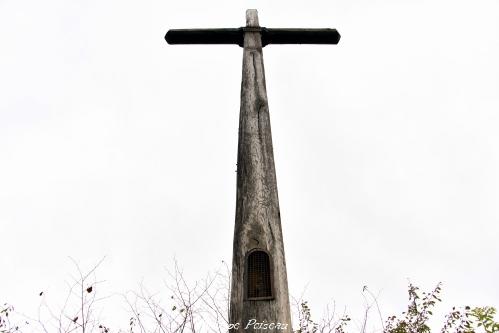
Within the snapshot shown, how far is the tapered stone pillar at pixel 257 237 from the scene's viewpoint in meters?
2.33

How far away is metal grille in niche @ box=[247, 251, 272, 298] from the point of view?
7.86 feet

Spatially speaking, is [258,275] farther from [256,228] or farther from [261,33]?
[261,33]

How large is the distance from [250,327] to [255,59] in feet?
6.93

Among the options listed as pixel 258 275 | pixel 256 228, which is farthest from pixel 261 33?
pixel 258 275

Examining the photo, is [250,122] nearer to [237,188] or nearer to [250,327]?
[237,188]

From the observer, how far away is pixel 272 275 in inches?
95.3

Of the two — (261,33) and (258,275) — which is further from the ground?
(261,33)

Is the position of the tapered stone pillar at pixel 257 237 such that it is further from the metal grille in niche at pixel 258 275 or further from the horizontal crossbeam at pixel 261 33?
the horizontal crossbeam at pixel 261 33

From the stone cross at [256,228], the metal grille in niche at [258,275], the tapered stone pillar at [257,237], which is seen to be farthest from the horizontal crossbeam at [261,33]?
the metal grille in niche at [258,275]

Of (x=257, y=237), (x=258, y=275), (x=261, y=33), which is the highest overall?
(x=261, y=33)

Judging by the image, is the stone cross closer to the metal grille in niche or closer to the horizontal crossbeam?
the metal grille in niche

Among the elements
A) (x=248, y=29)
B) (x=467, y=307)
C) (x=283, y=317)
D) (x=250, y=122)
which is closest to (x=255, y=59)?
(x=248, y=29)

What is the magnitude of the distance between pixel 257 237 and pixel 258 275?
22cm

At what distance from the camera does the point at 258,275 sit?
2436 mm
